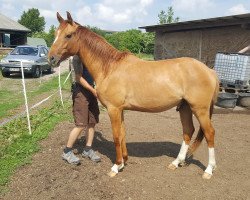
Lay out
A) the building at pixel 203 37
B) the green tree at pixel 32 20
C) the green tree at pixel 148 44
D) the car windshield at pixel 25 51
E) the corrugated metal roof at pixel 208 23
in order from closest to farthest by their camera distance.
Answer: the corrugated metal roof at pixel 208 23 → the building at pixel 203 37 → the car windshield at pixel 25 51 → the green tree at pixel 148 44 → the green tree at pixel 32 20

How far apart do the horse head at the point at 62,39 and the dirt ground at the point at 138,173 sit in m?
1.65

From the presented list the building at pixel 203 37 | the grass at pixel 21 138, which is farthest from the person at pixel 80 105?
the building at pixel 203 37

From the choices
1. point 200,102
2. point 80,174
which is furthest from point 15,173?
point 200,102

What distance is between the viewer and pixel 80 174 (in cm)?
471

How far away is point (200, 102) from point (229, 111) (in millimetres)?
5858

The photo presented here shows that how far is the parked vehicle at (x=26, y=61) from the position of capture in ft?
57.4

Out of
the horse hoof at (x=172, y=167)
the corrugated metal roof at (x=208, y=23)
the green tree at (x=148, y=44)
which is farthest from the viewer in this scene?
the green tree at (x=148, y=44)

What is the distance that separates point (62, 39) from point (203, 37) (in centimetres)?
1210

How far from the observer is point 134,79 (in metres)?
4.64

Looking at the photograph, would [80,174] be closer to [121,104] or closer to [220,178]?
[121,104]

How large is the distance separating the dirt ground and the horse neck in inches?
57.6

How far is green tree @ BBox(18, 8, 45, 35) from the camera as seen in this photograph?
8662cm

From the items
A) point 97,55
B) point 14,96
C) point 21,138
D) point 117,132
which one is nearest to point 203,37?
point 14,96

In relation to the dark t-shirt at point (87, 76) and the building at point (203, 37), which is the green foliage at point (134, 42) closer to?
the building at point (203, 37)
